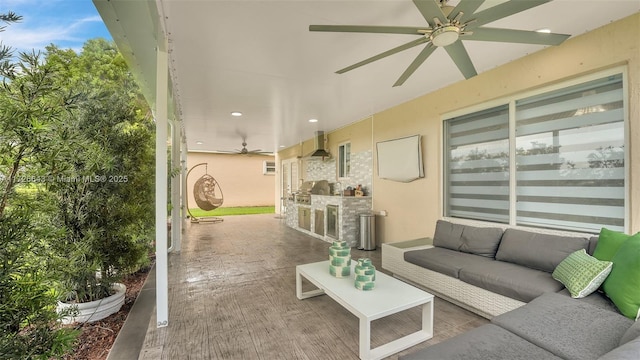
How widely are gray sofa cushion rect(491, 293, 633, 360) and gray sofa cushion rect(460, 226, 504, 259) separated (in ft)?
3.48

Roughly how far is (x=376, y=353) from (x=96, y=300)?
243 cm

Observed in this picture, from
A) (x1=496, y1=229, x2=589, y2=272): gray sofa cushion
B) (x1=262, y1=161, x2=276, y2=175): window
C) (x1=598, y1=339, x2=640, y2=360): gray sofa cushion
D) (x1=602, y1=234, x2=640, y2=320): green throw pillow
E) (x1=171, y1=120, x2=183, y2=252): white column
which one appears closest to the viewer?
(x1=598, y1=339, x2=640, y2=360): gray sofa cushion

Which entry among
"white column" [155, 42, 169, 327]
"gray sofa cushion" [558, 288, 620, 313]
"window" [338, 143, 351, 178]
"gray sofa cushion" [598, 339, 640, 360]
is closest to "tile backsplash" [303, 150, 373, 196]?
"window" [338, 143, 351, 178]

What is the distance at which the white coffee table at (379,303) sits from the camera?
6.10 feet

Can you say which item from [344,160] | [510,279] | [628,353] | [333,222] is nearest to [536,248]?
[510,279]

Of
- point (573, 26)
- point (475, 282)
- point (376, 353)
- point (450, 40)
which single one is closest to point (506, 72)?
point (573, 26)

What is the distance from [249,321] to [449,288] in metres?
1.97

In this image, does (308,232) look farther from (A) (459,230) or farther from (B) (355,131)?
Answer: (A) (459,230)

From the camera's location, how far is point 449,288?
275cm

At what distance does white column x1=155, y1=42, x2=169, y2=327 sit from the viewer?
A: 2248 millimetres

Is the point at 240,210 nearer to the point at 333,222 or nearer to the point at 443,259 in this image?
the point at 333,222

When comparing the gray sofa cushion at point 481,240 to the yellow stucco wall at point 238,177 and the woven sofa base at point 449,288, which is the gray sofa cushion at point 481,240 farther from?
the yellow stucco wall at point 238,177

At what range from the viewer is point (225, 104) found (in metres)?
4.57

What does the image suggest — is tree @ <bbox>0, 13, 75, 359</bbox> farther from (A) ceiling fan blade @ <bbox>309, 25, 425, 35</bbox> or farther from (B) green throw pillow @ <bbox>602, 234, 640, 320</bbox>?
(B) green throw pillow @ <bbox>602, 234, 640, 320</bbox>
